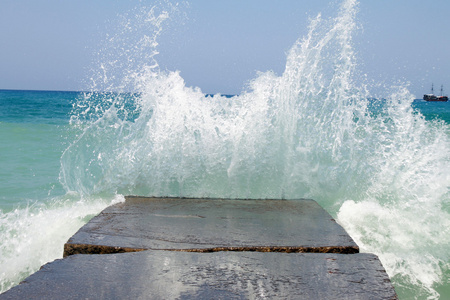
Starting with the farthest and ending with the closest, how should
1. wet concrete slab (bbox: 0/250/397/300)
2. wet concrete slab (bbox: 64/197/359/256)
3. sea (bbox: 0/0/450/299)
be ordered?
sea (bbox: 0/0/450/299)
wet concrete slab (bbox: 64/197/359/256)
wet concrete slab (bbox: 0/250/397/300)

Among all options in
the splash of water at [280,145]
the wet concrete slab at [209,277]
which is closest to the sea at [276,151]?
the splash of water at [280,145]

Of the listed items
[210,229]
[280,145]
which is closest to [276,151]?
[280,145]

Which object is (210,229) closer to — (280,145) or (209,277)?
(209,277)

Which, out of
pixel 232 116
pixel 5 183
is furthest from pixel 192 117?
pixel 5 183

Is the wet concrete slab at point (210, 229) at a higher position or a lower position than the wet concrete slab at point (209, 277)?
lower

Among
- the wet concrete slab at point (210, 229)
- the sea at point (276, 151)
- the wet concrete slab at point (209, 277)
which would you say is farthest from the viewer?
the sea at point (276, 151)

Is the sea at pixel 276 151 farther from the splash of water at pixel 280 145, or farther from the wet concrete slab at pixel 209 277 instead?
the wet concrete slab at pixel 209 277

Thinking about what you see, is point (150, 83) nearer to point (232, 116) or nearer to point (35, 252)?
point (232, 116)

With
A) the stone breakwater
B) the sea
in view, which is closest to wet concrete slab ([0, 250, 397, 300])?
the stone breakwater

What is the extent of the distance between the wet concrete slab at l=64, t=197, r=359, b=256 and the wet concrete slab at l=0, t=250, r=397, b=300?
0.09 meters

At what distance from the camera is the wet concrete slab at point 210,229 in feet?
5.45

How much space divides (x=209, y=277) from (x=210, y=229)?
56 centimetres

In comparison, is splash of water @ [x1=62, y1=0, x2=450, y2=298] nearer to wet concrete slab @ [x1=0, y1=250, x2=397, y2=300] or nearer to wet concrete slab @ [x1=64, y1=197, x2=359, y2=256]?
wet concrete slab @ [x1=64, y1=197, x2=359, y2=256]

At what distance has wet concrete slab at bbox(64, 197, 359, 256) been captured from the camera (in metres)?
1.66
